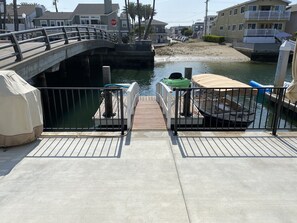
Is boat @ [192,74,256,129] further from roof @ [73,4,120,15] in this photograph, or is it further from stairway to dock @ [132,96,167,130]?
roof @ [73,4,120,15]

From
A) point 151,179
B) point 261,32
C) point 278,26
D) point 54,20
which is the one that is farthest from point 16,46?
point 54,20

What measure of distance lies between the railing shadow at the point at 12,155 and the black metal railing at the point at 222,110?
290cm

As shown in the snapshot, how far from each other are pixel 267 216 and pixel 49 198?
8.74 ft

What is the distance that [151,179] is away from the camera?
359cm

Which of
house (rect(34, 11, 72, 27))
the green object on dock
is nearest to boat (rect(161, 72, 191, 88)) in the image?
the green object on dock

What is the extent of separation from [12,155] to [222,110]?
6.75 m

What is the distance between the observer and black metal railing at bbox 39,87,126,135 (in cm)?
612

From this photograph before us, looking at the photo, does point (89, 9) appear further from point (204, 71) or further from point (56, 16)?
point (204, 71)

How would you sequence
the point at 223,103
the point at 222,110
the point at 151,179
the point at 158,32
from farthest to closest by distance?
the point at 158,32 < the point at 223,103 < the point at 222,110 < the point at 151,179

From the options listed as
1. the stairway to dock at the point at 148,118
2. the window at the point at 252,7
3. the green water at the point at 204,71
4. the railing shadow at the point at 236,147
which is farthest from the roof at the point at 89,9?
the railing shadow at the point at 236,147

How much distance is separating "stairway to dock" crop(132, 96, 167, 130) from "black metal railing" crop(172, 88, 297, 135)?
439mm

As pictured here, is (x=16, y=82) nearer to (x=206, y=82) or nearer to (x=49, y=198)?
(x=49, y=198)

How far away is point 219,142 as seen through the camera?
4.95m

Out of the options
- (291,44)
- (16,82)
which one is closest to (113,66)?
(291,44)
